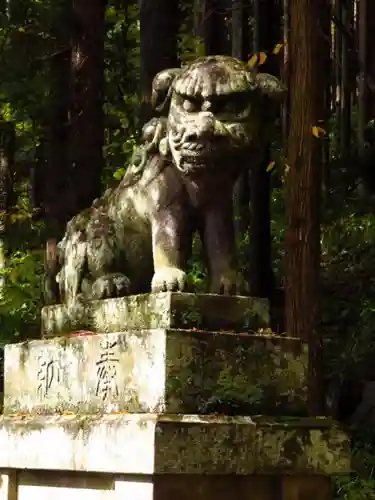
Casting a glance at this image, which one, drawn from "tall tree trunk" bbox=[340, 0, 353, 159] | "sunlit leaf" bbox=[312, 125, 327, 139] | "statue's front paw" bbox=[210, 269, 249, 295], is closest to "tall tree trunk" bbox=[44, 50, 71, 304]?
"sunlit leaf" bbox=[312, 125, 327, 139]

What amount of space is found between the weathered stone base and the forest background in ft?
6.11

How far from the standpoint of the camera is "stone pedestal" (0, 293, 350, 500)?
176 inches

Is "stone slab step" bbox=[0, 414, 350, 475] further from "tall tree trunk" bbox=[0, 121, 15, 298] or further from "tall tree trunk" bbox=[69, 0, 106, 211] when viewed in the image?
"tall tree trunk" bbox=[0, 121, 15, 298]

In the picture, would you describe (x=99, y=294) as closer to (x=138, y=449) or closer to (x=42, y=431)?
(x=42, y=431)

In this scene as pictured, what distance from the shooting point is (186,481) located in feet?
14.7

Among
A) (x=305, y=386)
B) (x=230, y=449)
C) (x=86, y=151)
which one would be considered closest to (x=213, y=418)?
(x=230, y=449)

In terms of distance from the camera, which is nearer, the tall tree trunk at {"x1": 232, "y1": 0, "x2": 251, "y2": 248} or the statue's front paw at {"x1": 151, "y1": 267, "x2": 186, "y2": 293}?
the statue's front paw at {"x1": 151, "y1": 267, "x2": 186, "y2": 293}

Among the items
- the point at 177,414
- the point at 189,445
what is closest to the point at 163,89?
the point at 177,414

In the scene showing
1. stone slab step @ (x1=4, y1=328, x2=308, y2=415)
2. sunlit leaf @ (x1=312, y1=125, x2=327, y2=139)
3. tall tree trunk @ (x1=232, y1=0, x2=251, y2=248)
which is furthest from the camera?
tall tree trunk @ (x1=232, y1=0, x2=251, y2=248)

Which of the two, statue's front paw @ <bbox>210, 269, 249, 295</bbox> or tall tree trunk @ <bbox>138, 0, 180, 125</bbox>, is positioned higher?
tall tree trunk @ <bbox>138, 0, 180, 125</bbox>

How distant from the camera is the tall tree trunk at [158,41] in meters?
9.30

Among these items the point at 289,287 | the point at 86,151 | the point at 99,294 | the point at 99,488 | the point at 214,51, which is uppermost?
the point at 214,51

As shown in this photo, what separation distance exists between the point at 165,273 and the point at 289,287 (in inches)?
122

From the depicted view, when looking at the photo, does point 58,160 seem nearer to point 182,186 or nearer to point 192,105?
point 182,186
